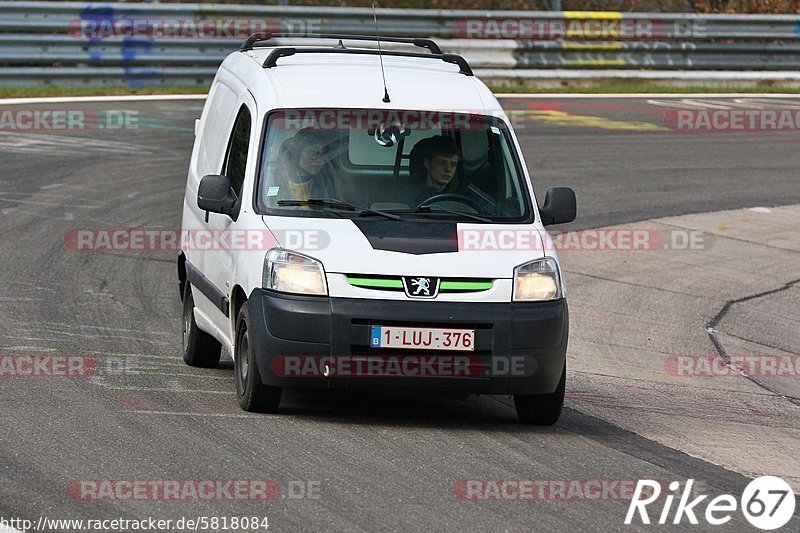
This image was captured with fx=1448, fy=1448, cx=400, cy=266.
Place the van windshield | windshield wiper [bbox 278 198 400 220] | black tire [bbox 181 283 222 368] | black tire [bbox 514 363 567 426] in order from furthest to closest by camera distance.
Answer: black tire [bbox 181 283 222 368]
the van windshield
windshield wiper [bbox 278 198 400 220]
black tire [bbox 514 363 567 426]

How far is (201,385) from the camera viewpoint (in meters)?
8.57

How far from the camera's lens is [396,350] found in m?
7.30

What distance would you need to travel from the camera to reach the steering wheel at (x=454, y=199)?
8133 mm

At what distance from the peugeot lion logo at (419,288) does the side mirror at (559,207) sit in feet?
3.89

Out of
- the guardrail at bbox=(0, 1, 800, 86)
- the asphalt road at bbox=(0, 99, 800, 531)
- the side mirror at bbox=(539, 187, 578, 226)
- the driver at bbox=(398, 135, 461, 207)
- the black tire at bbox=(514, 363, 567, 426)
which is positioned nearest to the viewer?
the asphalt road at bbox=(0, 99, 800, 531)

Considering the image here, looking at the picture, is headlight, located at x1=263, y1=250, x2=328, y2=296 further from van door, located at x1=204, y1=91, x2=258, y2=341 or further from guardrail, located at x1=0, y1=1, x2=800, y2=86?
guardrail, located at x1=0, y1=1, x2=800, y2=86

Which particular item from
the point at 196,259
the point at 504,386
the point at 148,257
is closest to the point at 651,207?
the point at 148,257

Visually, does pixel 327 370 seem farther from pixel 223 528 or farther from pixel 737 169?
pixel 737 169

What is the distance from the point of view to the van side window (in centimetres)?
845

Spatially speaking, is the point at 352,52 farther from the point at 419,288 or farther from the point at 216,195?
the point at 419,288

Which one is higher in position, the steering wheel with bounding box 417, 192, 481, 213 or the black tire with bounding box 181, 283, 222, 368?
the steering wheel with bounding box 417, 192, 481, 213

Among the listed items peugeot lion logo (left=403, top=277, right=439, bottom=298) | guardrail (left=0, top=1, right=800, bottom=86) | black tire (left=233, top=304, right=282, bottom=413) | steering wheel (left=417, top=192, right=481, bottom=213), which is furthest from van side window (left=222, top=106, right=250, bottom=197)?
guardrail (left=0, top=1, right=800, bottom=86)


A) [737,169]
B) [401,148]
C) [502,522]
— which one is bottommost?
[737,169]

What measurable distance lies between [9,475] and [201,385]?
233 cm
